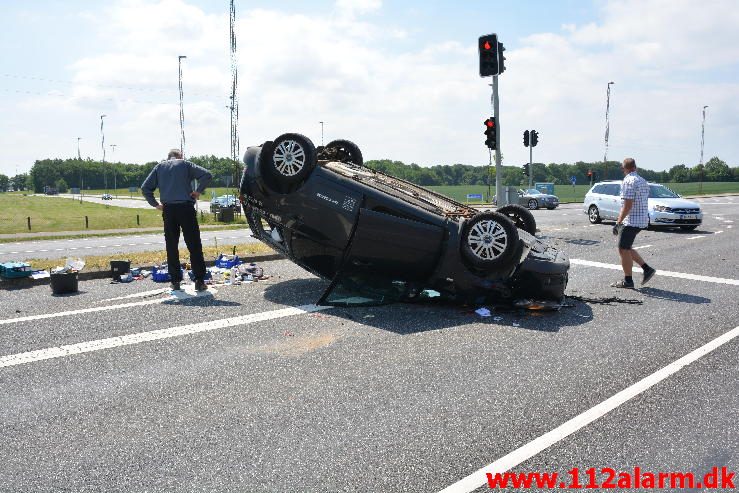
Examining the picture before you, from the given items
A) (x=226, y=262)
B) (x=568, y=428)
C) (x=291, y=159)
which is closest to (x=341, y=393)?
(x=568, y=428)

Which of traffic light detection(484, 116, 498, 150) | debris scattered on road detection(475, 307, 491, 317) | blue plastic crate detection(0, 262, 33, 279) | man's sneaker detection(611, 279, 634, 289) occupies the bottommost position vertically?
man's sneaker detection(611, 279, 634, 289)

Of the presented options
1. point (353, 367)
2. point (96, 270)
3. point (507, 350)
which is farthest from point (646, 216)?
point (96, 270)

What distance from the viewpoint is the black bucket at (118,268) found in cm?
853

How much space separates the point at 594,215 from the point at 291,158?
54.7 ft

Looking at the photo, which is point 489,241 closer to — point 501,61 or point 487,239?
point 487,239

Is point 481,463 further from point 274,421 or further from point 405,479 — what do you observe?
point 274,421

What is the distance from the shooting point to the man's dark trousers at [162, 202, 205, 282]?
7.68 m

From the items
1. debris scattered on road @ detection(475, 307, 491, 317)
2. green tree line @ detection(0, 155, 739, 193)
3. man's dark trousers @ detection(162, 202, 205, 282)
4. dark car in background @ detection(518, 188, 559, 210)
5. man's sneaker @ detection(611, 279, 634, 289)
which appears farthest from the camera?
green tree line @ detection(0, 155, 739, 193)

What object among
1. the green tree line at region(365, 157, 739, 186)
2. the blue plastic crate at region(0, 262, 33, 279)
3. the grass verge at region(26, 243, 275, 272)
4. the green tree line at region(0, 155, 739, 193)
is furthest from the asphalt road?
the green tree line at region(365, 157, 739, 186)

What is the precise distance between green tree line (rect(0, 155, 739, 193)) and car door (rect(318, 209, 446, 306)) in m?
57.1

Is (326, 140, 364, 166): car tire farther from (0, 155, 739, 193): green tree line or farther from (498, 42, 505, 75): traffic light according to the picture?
(0, 155, 739, 193): green tree line

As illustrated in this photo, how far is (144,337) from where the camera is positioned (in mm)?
5434

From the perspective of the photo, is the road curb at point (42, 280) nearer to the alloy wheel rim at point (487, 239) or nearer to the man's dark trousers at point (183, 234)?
the man's dark trousers at point (183, 234)

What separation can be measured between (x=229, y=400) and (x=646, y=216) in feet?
21.6
